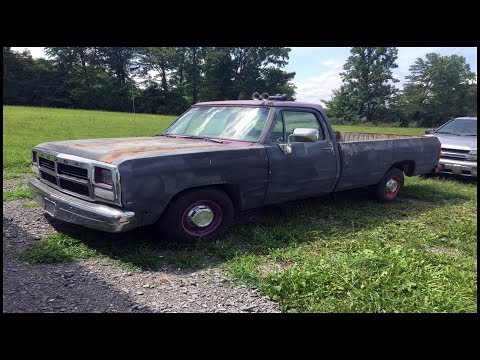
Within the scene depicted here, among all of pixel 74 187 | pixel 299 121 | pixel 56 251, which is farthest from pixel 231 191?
pixel 56 251

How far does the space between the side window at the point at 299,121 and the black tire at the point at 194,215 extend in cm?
139

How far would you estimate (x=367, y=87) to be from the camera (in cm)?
5044

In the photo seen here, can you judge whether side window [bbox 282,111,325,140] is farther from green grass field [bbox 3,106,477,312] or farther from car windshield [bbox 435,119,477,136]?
car windshield [bbox 435,119,477,136]

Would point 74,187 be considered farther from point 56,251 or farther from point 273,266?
point 273,266

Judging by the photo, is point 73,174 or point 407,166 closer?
point 73,174

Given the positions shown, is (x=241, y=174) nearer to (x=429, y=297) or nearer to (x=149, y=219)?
(x=149, y=219)

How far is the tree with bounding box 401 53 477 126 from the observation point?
4316cm

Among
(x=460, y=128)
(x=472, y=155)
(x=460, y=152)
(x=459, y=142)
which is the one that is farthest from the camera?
(x=460, y=128)

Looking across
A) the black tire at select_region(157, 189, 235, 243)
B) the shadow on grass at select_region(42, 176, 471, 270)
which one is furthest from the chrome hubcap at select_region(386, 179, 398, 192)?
the black tire at select_region(157, 189, 235, 243)

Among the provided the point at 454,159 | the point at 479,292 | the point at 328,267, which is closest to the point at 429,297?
the point at 479,292

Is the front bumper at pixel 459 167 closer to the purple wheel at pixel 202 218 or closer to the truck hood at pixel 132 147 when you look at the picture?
the truck hood at pixel 132 147

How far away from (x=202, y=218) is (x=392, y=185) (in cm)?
393

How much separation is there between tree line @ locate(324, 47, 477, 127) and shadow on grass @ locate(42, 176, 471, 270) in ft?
131

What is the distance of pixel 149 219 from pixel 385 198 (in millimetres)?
4364
